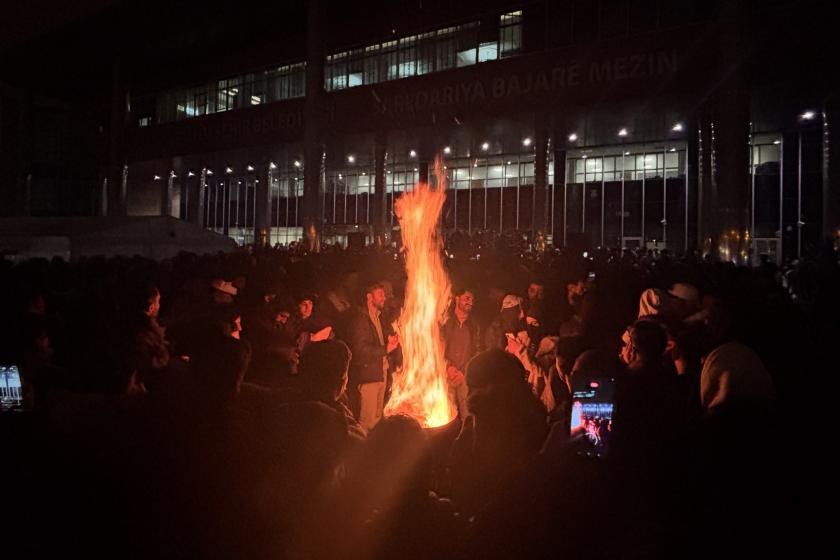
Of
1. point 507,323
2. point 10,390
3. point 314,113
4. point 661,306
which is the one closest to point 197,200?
point 314,113

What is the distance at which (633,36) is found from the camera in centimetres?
1888

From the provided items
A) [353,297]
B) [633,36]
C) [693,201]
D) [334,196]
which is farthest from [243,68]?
[353,297]

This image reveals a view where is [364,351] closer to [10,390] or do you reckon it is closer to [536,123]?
[10,390]

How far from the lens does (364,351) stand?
7895mm

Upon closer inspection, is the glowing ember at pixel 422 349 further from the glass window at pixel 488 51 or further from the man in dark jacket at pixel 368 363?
the glass window at pixel 488 51

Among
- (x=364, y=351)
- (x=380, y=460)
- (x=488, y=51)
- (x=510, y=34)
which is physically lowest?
(x=380, y=460)

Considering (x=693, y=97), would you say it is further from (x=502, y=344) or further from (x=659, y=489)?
(x=659, y=489)

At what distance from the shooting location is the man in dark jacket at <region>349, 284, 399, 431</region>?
786cm

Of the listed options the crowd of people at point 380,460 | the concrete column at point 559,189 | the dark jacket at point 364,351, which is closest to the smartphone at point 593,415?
the crowd of people at point 380,460

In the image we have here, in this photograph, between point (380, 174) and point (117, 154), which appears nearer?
point (380, 174)

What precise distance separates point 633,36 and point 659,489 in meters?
18.4

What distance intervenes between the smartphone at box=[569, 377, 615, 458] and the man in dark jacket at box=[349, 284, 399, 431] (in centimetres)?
452

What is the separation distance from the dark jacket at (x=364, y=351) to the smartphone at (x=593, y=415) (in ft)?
14.8

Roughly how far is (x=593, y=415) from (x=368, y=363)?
473 centimetres
